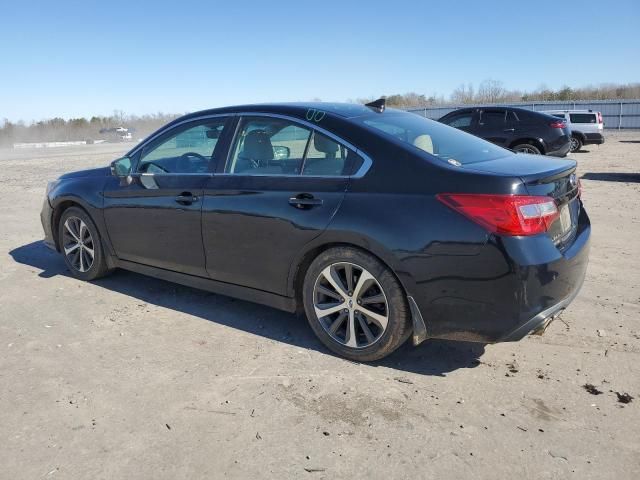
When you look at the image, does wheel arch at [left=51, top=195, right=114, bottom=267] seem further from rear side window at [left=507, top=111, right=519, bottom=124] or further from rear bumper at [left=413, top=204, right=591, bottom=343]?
rear side window at [left=507, top=111, right=519, bottom=124]

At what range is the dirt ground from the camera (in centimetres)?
263

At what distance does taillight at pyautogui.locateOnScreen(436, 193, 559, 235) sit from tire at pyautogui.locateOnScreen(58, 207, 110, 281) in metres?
3.60

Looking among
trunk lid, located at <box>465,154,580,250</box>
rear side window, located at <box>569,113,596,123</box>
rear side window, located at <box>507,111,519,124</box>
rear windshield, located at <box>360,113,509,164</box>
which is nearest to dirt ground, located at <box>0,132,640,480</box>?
trunk lid, located at <box>465,154,580,250</box>

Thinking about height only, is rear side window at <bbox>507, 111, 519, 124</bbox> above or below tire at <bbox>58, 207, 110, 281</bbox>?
above

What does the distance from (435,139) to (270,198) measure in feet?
4.05

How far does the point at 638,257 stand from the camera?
18.9ft

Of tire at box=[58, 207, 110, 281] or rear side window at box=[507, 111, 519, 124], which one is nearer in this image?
tire at box=[58, 207, 110, 281]

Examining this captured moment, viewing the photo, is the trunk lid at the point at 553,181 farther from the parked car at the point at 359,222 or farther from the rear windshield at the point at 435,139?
the rear windshield at the point at 435,139

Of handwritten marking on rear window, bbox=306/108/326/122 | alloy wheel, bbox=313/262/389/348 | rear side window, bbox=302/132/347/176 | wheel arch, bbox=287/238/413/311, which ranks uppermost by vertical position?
handwritten marking on rear window, bbox=306/108/326/122

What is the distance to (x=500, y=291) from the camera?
9.95 feet

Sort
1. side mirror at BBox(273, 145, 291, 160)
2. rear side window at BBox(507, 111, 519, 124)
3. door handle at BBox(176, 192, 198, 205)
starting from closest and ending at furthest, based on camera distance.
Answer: side mirror at BBox(273, 145, 291, 160)
door handle at BBox(176, 192, 198, 205)
rear side window at BBox(507, 111, 519, 124)

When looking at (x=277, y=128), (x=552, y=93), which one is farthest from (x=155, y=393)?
(x=552, y=93)

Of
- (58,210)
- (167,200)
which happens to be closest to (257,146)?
(167,200)

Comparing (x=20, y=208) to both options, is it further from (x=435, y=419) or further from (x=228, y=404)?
(x=435, y=419)
